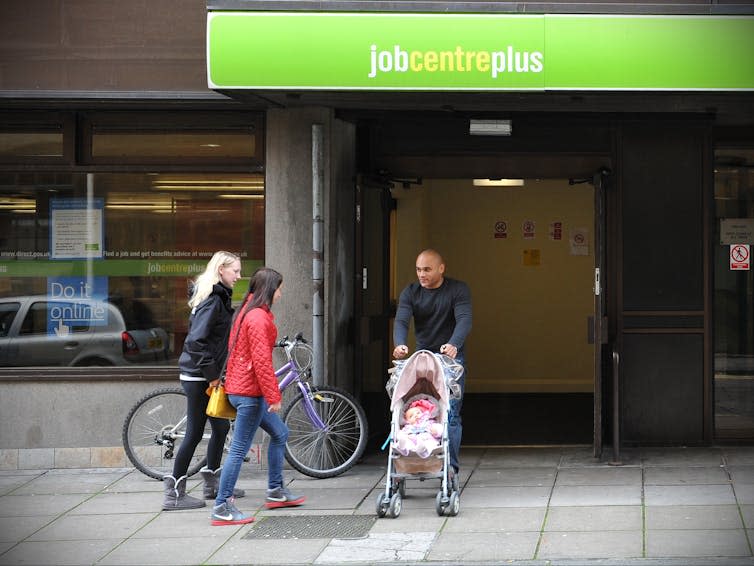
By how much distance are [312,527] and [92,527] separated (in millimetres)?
1618

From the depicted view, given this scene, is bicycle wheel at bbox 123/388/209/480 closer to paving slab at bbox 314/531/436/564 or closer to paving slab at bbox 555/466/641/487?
paving slab at bbox 314/531/436/564

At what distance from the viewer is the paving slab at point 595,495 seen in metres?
8.34

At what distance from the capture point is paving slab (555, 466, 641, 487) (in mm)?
9094

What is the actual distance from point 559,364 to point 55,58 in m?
7.94

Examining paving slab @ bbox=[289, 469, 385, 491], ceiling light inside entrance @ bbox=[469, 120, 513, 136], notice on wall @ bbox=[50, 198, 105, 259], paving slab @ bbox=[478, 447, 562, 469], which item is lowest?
paving slab @ bbox=[289, 469, 385, 491]

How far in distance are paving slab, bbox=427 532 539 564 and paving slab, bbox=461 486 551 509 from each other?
35.1 inches

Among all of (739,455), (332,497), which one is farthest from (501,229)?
(332,497)

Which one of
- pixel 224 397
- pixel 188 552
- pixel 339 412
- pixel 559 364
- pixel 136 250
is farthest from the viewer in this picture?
pixel 559 364

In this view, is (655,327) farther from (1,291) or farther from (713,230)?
(1,291)

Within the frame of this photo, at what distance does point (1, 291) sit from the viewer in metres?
10.2

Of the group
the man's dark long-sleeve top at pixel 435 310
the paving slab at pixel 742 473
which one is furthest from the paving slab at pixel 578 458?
the man's dark long-sleeve top at pixel 435 310

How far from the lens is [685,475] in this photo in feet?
30.2

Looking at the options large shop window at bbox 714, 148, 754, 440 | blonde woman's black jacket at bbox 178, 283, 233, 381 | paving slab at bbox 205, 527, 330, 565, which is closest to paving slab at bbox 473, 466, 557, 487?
large shop window at bbox 714, 148, 754, 440

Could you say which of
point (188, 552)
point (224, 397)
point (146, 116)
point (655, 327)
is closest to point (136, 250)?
point (146, 116)
